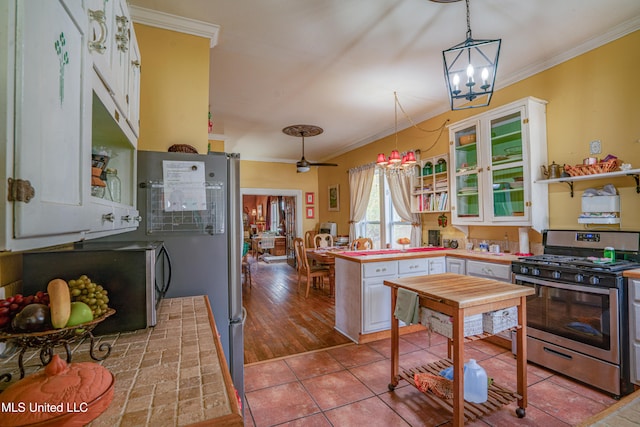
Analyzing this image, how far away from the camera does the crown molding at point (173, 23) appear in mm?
2154

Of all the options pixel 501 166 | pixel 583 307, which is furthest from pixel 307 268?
pixel 583 307

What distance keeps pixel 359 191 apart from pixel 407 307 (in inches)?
162

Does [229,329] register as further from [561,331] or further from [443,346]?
[561,331]

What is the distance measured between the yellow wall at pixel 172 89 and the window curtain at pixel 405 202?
2.88 m

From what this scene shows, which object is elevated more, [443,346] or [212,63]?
[212,63]

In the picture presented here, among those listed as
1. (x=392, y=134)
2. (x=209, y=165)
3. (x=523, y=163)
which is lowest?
(x=209, y=165)

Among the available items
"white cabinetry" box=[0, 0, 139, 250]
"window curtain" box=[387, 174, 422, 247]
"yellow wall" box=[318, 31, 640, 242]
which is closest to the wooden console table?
"yellow wall" box=[318, 31, 640, 242]

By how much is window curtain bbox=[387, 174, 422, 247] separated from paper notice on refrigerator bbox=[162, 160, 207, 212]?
3149mm

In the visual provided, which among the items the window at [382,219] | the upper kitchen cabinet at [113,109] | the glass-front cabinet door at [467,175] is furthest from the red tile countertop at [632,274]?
the upper kitchen cabinet at [113,109]

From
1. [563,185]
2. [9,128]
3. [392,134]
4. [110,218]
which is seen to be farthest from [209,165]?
[392,134]

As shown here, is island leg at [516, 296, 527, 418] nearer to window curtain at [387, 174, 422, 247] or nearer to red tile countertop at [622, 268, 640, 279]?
red tile countertop at [622, 268, 640, 279]

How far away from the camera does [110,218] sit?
100 centimetres

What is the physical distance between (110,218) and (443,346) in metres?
2.99

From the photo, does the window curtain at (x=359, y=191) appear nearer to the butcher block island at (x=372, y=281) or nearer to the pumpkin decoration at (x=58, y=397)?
the butcher block island at (x=372, y=281)
